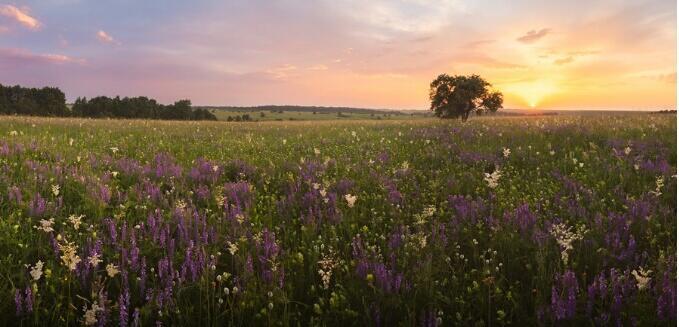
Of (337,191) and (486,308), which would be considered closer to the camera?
(486,308)

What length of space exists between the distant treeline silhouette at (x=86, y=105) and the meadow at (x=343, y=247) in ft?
336

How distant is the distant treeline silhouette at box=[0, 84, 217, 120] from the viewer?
326 feet

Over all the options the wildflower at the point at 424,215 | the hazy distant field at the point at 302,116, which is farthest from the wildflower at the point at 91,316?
the hazy distant field at the point at 302,116

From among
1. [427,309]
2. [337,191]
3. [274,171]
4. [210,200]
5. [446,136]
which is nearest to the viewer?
[427,309]

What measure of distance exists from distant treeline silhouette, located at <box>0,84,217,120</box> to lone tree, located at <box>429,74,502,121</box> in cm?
6774

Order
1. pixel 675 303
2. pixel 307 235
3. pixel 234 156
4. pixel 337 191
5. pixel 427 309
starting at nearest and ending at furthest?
pixel 675 303, pixel 427 309, pixel 307 235, pixel 337 191, pixel 234 156

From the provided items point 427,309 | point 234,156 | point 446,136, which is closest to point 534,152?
point 446,136

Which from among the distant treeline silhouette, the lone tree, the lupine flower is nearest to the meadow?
the lupine flower

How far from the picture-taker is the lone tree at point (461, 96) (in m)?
67.6

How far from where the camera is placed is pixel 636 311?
2928mm

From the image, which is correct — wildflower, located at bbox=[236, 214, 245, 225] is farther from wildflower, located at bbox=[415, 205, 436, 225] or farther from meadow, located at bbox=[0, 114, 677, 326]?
wildflower, located at bbox=[415, 205, 436, 225]

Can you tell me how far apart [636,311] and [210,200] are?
4704mm

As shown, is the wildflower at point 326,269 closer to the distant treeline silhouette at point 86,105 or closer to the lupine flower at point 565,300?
the lupine flower at point 565,300

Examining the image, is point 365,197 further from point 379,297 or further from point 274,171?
point 379,297
